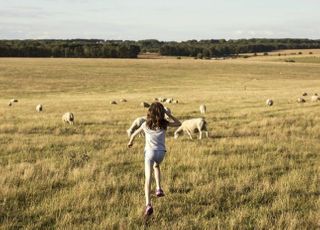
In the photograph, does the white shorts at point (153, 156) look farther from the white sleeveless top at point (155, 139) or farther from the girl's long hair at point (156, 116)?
the girl's long hair at point (156, 116)

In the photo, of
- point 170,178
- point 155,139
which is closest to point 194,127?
point 170,178

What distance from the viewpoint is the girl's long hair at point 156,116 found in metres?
7.79

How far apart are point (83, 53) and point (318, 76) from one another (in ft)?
247

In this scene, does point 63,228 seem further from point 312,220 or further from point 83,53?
point 83,53

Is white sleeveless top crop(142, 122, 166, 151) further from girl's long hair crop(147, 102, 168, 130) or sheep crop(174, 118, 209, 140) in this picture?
sheep crop(174, 118, 209, 140)

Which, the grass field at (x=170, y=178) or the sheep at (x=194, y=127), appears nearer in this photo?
the grass field at (x=170, y=178)

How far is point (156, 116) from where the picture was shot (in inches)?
307

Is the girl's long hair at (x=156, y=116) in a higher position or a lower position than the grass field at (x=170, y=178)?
higher

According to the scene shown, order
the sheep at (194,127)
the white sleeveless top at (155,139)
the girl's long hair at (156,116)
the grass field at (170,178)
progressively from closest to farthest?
the grass field at (170,178)
the girl's long hair at (156,116)
the white sleeveless top at (155,139)
the sheep at (194,127)

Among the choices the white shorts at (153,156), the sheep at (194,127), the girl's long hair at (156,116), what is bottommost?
the sheep at (194,127)

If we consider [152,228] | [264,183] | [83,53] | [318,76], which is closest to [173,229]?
[152,228]

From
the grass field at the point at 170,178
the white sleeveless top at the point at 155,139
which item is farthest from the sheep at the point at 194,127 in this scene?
the white sleeveless top at the point at 155,139

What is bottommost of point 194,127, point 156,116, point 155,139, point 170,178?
point 194,127

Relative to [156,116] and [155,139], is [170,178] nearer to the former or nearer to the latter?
[155,139]
